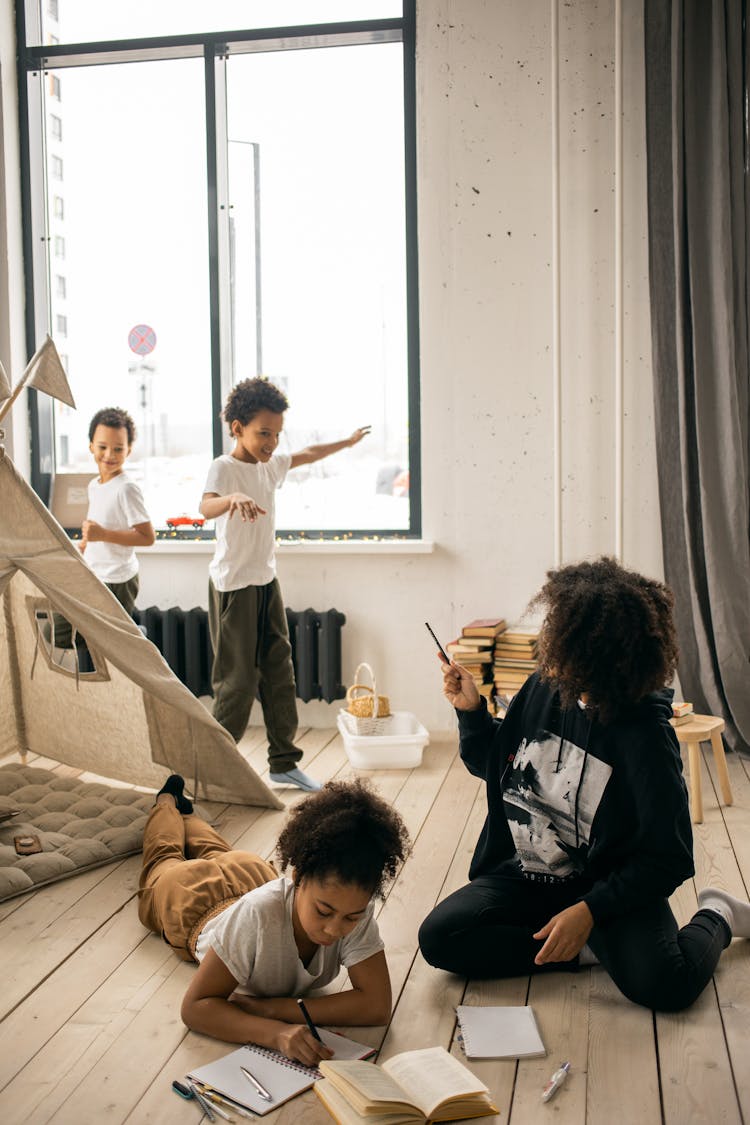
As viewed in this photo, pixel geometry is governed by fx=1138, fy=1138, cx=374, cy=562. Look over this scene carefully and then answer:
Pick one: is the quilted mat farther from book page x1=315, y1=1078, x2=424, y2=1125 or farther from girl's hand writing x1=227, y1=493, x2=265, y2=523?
book page x1=315, y1=1078, x2=424, y2=1125

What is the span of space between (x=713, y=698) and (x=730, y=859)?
1124 millimetres

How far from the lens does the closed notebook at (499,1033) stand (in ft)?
6.40

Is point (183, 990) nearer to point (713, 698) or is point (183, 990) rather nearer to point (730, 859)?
point (730, 859)

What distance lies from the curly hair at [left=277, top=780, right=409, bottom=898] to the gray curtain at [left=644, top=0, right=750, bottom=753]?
230 cm

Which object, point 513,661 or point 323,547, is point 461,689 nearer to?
point 513,661

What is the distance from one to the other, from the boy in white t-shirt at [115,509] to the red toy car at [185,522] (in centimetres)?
64

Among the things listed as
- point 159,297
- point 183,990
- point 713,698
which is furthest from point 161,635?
point 183,990

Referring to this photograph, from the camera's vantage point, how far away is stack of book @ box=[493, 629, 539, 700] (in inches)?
155

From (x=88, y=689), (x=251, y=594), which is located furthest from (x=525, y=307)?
(x=88, y=689)

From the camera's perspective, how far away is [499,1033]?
6.61 ft

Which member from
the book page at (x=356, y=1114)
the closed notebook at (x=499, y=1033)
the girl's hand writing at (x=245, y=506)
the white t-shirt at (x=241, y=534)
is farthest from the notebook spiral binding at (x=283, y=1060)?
the white t-shirt at (x=241, y=534)

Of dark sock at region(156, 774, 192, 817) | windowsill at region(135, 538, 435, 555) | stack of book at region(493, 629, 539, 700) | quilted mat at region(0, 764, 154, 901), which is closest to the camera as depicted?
quilted mat at region(0, 764, 154, 901)

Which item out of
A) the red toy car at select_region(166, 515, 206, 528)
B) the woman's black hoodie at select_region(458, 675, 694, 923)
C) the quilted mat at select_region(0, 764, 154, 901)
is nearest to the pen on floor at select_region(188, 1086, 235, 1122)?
the woman's black hoodie at select_region(458, 675, 694, 923)

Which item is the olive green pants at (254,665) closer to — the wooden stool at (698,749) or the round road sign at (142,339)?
the wooden stool at (698,749)
